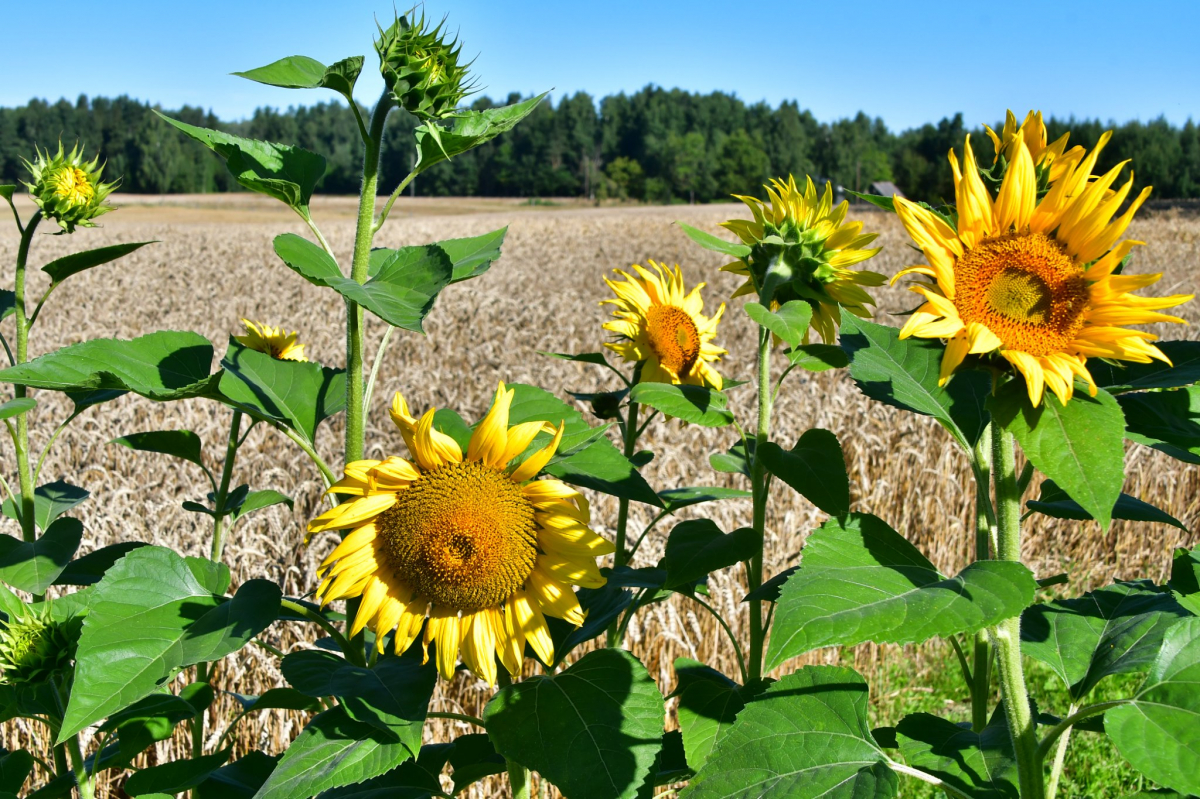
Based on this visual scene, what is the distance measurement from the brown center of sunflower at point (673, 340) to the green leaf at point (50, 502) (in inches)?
46.6

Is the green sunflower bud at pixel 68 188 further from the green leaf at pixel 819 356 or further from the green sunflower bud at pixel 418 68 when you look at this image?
the green leaf at pixel 819 356

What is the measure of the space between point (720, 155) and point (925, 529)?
92409 millimetres

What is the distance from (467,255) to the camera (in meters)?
1.59

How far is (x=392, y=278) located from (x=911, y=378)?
0.76 meters

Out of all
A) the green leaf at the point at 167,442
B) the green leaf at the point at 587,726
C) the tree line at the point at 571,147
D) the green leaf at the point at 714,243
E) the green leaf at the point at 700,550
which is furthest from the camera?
the tree line at the point at 571,147

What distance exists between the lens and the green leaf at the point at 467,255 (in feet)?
4.75

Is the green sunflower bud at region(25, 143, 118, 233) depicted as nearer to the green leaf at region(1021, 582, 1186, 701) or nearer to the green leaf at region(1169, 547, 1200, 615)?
the green leaf at region(1021, 582, 1186, 701)

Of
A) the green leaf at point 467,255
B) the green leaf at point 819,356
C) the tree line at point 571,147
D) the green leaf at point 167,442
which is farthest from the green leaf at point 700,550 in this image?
the tree line at point 571,147

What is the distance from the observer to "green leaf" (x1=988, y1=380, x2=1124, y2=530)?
3.25ft

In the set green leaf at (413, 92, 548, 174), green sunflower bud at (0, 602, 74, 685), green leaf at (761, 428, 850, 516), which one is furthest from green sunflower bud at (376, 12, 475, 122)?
green sunflower bud at (0, 602, 74, 685)

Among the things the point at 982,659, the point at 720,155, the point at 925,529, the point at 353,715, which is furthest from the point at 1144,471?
the point at 720,155

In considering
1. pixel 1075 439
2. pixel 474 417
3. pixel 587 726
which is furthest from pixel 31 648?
pixel 474 417

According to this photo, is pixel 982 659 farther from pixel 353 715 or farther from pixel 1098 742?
pixel 1098 742

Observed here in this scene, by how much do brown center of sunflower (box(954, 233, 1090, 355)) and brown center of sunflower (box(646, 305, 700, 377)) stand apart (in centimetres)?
86
